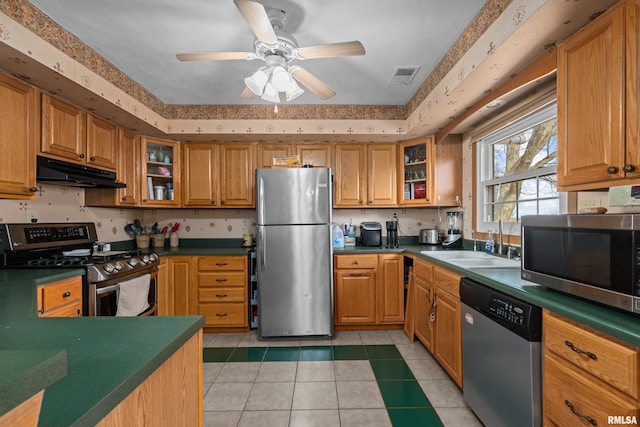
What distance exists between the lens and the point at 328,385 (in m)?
2.15

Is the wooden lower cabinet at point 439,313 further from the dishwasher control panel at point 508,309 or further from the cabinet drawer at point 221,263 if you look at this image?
the cabinet drawer at point 221,263

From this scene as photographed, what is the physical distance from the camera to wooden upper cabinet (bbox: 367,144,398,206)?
11.1 feet

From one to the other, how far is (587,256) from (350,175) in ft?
7.92

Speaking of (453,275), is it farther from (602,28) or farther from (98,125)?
(98,125)

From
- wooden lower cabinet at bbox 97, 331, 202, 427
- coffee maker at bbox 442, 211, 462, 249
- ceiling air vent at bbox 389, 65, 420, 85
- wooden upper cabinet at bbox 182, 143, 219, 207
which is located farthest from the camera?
wooden upper cabinet at bbox 182, 143, 219, 207

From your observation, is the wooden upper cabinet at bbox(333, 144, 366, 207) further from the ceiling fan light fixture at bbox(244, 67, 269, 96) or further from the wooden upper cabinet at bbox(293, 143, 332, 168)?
the ceiling fan light fixture at bbox(244, 67, 269, 96)

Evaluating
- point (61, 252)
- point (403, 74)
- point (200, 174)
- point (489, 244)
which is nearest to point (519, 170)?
point (489, 244)

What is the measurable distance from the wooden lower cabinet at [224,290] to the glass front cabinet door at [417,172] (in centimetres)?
190

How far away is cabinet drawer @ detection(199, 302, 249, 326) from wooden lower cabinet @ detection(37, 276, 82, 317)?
125cm

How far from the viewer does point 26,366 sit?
0.39 metres

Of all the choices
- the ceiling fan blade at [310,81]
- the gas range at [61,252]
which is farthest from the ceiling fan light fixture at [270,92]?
the gas range at [61,252]

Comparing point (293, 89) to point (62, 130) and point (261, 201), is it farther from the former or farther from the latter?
point (62, 130)

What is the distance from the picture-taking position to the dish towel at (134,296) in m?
2.29

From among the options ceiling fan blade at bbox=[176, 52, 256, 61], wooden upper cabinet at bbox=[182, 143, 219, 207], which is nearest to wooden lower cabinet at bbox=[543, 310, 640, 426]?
ceiling fan blade at bbox=[176, 52, 256, 61]
